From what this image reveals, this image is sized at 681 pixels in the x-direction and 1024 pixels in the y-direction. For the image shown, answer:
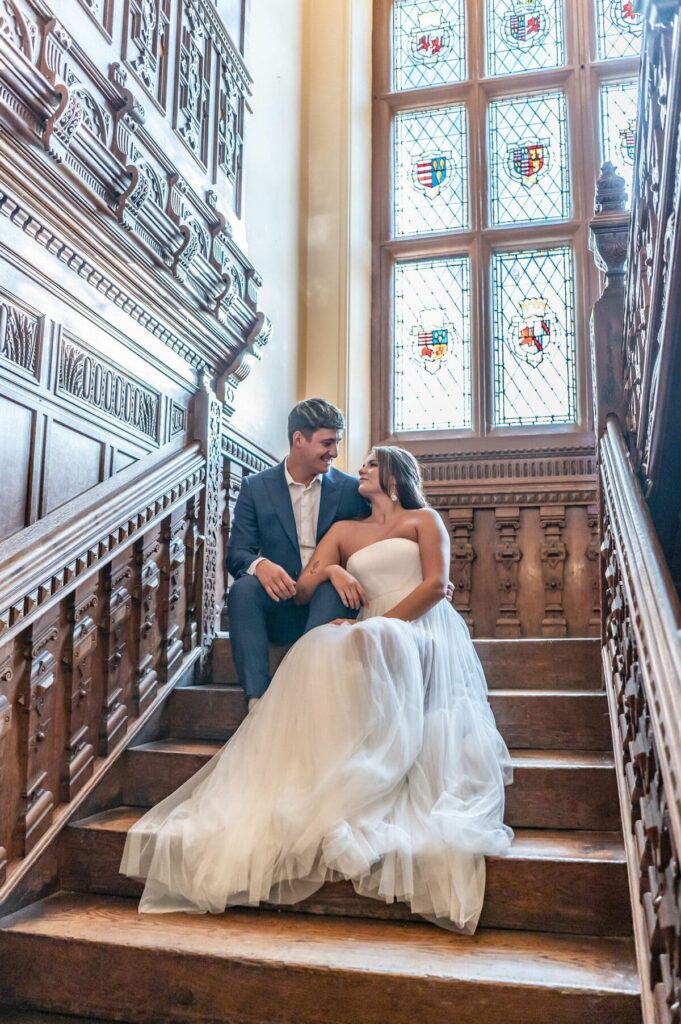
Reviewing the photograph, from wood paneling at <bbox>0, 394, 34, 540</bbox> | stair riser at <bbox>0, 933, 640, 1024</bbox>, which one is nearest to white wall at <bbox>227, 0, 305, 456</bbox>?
wood paneling at <bbox>0, 394, 34, 540</bbox>

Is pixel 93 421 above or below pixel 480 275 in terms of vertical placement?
below

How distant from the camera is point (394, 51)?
19.0 ft

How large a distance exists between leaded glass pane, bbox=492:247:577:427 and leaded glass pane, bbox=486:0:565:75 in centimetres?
124

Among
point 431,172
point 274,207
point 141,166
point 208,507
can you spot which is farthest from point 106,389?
point 431,172

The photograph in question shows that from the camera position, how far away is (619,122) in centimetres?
527

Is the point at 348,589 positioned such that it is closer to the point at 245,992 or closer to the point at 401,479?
the point at 401,479

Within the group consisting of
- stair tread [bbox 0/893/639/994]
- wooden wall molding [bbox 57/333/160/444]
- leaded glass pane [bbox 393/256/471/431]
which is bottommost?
stair tread [bbox 0/893/639/994]

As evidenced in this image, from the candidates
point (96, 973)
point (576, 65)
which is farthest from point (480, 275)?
point (96, 973)

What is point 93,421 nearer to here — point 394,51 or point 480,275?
point 480,275

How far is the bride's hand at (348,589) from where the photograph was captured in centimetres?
292

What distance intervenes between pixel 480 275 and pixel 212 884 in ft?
13.3

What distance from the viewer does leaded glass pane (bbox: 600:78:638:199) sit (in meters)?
5.18

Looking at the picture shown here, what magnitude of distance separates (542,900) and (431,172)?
4.60 metres

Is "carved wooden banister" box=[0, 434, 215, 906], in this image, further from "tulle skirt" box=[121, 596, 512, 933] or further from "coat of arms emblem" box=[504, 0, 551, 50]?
"coat of arms emblem" box=[504, 0, 551, 50]
